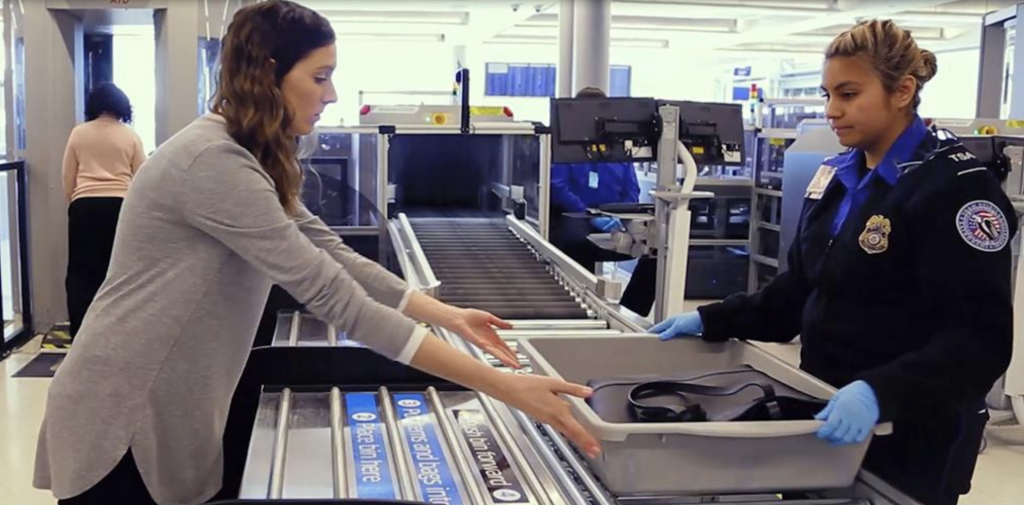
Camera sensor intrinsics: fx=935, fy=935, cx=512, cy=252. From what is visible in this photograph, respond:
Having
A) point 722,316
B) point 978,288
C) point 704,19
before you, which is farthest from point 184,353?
point 704,19

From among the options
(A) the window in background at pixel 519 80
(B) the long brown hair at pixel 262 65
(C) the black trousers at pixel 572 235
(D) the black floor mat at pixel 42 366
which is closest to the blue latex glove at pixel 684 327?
(B) the long brown hair at pixel 262 65

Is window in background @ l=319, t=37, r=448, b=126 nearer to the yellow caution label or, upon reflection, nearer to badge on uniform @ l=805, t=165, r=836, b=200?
the yellow caution label

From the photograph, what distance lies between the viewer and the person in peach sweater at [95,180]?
5.16m

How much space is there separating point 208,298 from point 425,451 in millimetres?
509

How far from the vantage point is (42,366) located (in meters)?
5.29

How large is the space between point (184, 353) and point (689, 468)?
0.85 meters

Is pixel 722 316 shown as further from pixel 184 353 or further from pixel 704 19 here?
pixel 704 19

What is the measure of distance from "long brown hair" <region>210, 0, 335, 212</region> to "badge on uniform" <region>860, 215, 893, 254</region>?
105 cm

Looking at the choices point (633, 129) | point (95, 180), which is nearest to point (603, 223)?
point (633, 129)

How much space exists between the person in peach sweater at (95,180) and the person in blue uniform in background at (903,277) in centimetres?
428

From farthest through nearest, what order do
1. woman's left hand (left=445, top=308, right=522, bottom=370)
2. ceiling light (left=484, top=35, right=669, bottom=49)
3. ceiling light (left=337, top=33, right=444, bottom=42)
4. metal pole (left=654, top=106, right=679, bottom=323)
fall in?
ceiling light (left=484, top=35, right=669, bottom=49), ceiling light (left=337, top=33, right=444, bottom=42), metal pole (left=654, top=106, right=679, bottom=323), woman's left hand (left=445, top=308, right=522, bottom=370)

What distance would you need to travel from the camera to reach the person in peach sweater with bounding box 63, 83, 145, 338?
16.9 ft

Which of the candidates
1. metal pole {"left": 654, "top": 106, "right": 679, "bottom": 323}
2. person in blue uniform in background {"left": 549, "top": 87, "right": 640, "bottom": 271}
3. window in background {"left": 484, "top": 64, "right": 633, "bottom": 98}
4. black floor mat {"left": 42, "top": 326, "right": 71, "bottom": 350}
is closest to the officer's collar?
metal pole {"left": 654, "top": 106, "right": 679, "bottom": 323}

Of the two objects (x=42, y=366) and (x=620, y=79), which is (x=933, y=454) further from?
(x=620, y=79)
